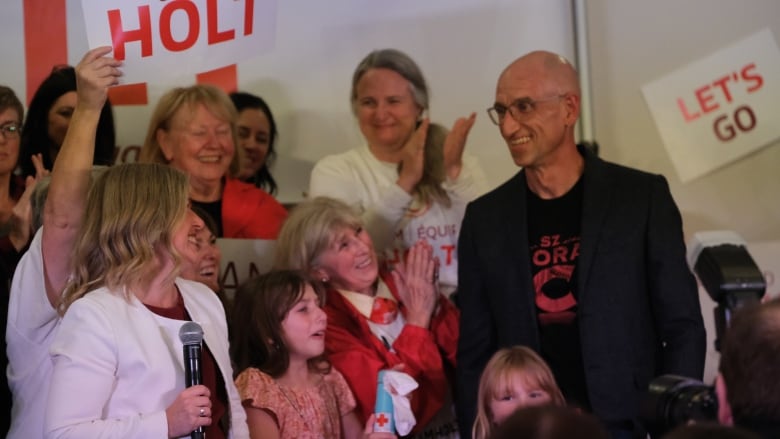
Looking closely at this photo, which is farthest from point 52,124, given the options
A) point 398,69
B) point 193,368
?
point 193,368

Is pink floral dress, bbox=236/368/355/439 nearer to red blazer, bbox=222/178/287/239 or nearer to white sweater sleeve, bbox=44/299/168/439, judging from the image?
white sweater sleeve, bbox=44/299/168/439

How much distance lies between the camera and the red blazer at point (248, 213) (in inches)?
157

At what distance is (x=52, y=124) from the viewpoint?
3812 millimetres

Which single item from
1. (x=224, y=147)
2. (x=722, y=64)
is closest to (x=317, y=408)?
(x=224, y=147)

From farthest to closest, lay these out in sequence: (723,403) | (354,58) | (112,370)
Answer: (354,58)
(112,370)
(723,403)

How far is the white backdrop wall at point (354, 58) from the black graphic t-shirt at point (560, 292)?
1.35 metres

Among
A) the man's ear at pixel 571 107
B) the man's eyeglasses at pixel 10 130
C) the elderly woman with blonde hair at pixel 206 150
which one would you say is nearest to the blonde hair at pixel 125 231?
the man's eyeglasses at pixel 10 130

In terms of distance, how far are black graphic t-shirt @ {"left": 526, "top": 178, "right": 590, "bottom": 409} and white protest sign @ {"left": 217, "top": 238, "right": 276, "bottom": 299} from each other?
1.02 m

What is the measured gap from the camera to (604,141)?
5047mm

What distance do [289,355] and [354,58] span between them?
1595mm

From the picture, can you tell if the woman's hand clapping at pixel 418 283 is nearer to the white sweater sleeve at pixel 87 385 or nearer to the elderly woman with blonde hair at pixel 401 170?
the elderly woman with blonde hair at pixel 401 170

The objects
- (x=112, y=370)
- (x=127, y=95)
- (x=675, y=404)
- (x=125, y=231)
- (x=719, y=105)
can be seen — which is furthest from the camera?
(x=719, y=105)

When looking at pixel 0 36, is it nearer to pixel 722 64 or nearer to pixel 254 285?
pixel 254 285

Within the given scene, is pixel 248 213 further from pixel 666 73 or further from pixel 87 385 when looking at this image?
pixel 666 73
